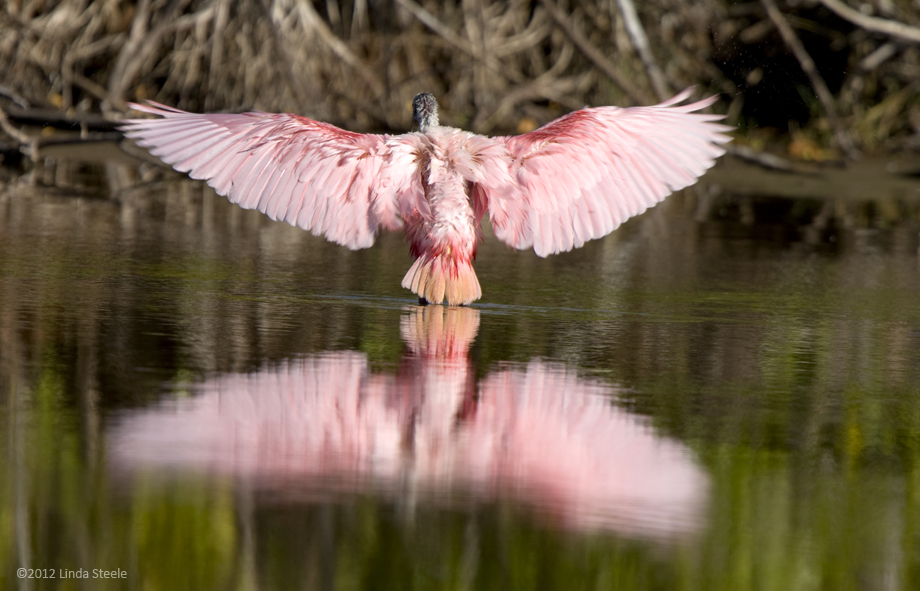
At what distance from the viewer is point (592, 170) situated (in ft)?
17.2

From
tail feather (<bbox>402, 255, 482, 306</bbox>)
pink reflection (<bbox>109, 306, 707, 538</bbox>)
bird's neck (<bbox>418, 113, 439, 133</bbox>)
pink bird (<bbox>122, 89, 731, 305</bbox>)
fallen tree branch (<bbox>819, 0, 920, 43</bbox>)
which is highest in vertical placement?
fallen tree branch (<bbox>819, 0, 920, 43</bbox>)

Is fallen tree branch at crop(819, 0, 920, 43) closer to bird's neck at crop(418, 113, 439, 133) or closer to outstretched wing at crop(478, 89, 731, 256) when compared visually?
outstretched wing at crop(478, 89, 731, 256)

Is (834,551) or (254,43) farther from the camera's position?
(254,43)

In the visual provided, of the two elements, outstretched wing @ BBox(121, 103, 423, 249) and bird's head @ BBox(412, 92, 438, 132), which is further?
bird's head @ BBox(412, 92, 438, 132)

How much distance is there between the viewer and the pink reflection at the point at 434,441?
2842 millimetres

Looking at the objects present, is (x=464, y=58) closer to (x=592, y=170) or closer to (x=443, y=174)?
(x=592, y=170)

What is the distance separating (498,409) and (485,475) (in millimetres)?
572

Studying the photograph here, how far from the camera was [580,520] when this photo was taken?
8.91 ft

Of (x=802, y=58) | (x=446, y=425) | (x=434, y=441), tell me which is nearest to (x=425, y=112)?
(x=446, y=425)

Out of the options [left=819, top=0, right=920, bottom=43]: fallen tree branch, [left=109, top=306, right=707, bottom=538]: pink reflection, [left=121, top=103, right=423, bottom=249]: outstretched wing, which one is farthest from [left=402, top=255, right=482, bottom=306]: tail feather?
[left=819, top=0, right=920, bottom=43]: fallen tree branch

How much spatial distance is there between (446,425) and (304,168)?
6.41 feet

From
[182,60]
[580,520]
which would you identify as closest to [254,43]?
[182,60]

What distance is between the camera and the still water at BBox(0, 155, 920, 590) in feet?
8.35

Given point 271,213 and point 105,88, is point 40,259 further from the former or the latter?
point 105,88
